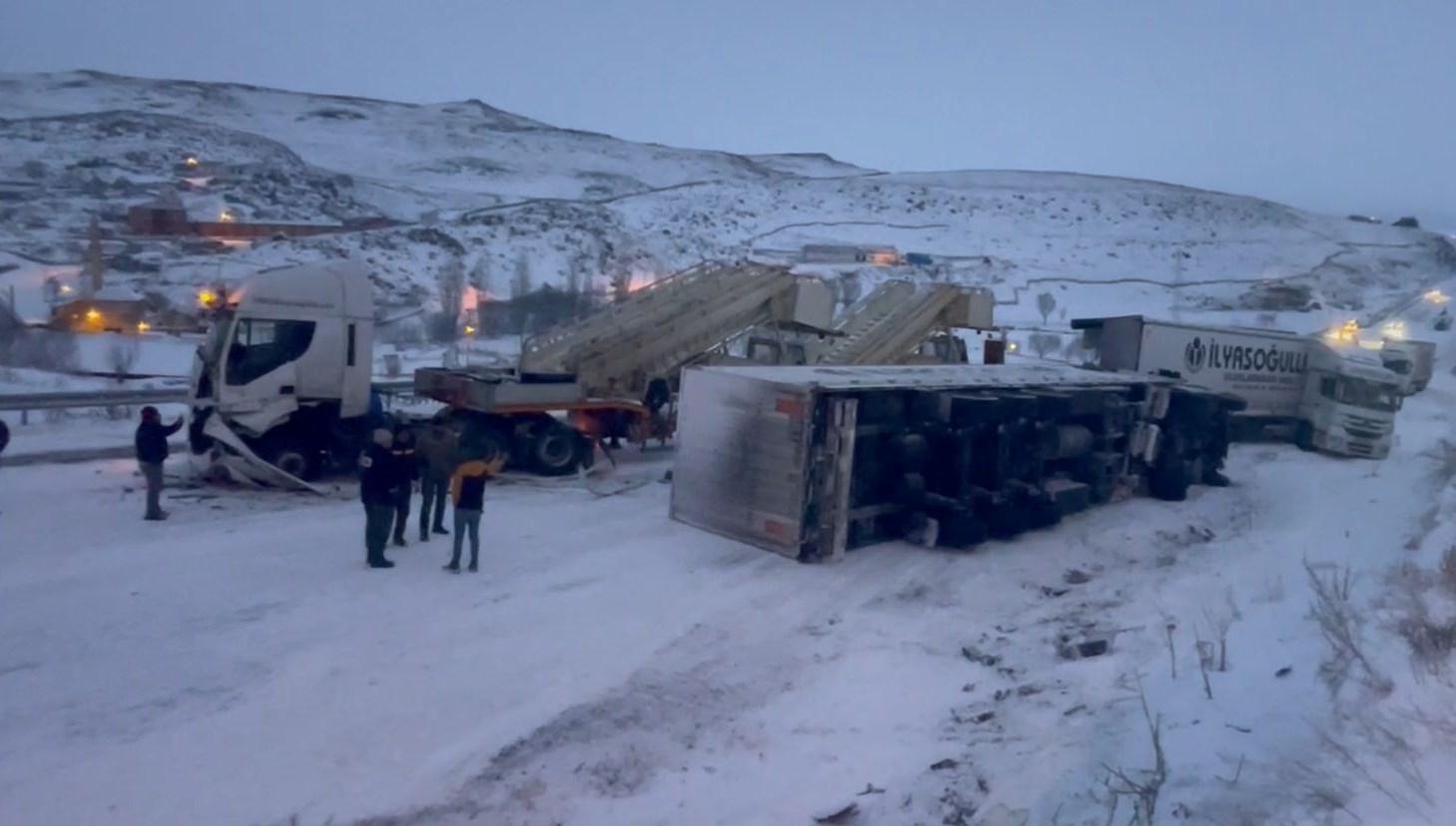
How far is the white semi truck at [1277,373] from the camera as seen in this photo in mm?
24031

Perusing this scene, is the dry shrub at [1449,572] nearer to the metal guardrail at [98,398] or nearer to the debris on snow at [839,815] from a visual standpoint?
the debris on snow at [839,815]

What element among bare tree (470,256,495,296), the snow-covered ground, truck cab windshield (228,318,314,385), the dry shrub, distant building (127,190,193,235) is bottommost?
the snow-covered ground

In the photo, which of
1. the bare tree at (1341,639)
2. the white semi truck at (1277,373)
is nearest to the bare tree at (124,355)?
the white semi truck at (1277,373)

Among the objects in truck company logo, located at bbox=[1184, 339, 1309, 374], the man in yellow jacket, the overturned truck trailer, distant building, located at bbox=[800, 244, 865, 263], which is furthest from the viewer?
distant building, located at bbox=[800, 244, 865, 263]

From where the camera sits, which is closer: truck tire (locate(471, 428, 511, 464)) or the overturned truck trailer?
the overturned truck trailer

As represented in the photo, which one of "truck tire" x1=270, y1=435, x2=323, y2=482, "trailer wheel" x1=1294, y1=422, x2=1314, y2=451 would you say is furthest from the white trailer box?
"truck tire" x1=270, y1=435, x2=323, y2=482

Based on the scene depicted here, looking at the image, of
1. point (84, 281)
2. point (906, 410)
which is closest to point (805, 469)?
point (906, 410)

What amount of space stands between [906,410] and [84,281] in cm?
4001

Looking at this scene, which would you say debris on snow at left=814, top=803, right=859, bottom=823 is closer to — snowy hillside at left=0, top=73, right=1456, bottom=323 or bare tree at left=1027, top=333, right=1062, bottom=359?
bare tree at left=1027, top=333, right=1062, bottom=359

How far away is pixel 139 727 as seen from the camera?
25.0 ft

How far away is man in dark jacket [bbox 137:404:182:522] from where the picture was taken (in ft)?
44.4

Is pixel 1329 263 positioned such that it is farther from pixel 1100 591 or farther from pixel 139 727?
pixel 139 727

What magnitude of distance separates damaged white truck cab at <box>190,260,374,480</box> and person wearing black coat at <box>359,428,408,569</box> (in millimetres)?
4307

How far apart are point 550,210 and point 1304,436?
158 feet
